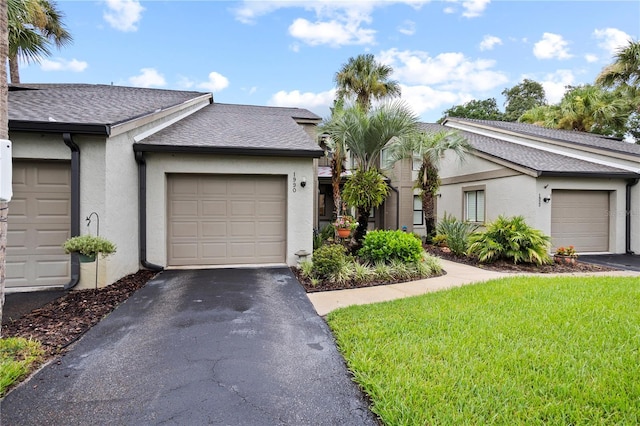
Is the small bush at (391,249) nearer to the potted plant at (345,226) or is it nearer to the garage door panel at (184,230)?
the potted plant at (345,226)

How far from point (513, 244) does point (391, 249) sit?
381cm

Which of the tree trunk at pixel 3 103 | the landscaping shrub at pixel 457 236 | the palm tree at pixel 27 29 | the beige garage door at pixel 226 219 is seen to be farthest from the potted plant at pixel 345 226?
the palm tree at pixel 27 29

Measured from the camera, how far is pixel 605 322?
4.09 metres

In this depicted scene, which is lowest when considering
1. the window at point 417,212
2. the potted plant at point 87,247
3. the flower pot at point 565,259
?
the flower pot at point 565,259

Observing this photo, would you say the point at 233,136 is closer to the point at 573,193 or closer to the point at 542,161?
the point at 542,161

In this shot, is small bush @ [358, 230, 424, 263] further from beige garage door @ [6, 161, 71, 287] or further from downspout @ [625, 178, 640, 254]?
downspout @ [625, 178, 640, 254]

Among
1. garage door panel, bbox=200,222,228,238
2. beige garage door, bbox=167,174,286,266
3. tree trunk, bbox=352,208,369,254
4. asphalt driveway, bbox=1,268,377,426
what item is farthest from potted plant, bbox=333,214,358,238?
asphalt driveway, bbox=1,268,377,426

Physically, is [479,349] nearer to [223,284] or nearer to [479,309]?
[479,309]

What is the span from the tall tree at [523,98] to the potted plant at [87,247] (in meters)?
39.3

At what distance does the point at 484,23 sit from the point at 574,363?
12.8 m

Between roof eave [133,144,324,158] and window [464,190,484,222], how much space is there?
870 centimetres

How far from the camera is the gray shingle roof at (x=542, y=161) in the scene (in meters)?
10.2

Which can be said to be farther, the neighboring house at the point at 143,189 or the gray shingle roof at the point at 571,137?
the gray shingle roof at the point at 571,137

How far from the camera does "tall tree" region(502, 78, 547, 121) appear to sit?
3406 cm
